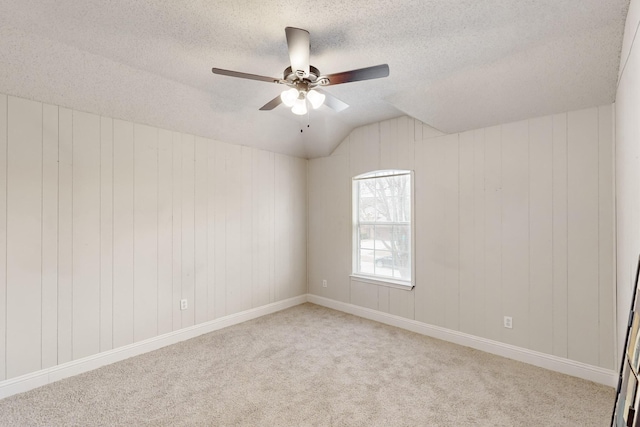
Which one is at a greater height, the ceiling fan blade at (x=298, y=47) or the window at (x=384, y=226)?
the ceiling fan blade at (x=298, y=47)

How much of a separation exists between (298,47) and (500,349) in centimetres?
333

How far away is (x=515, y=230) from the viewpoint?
3.02 meters

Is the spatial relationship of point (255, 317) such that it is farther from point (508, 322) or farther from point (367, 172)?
point (508, 322)

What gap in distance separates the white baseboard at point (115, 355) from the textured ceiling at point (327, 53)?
2.33 meters

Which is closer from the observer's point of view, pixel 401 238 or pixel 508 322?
pixel 508 322

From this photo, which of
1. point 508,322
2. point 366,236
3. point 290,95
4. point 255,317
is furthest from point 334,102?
point 255,317

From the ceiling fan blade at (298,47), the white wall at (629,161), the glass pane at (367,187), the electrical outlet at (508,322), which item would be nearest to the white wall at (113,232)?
the glass pane at (367,187)

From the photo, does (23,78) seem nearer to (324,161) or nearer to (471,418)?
(324,161)

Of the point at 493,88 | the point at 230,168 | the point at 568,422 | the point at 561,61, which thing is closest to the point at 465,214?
the point at 493,88

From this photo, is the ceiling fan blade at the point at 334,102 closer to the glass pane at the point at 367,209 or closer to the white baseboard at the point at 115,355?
the glass pane at the point at 367,209

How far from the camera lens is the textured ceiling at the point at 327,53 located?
1.87 m

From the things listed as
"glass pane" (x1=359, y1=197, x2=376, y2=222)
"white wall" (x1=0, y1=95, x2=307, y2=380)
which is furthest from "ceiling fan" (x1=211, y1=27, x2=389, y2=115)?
"glass pane" (x1=359, y1=197, x2=376, y2=222)

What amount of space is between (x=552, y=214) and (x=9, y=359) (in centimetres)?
482

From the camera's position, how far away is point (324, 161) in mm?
4758
